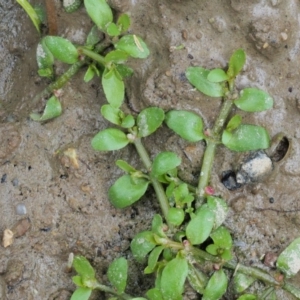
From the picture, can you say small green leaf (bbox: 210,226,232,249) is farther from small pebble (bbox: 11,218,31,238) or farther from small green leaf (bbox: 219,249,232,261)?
small pebble (bbox: 11,218,31,238)

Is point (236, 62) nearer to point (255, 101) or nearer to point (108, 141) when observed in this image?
point (255, 101)

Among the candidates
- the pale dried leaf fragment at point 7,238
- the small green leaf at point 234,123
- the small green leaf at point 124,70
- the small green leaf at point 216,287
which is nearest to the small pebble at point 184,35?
the small green leaf at point 124,70

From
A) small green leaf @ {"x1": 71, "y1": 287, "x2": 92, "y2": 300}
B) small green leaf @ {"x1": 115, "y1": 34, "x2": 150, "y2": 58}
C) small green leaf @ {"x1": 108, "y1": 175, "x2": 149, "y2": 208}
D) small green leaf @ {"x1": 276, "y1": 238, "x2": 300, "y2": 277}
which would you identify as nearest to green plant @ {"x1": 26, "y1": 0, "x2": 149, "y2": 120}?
small green leaf @ {"x1": 115, "y1": 34, "x2": 150, "y2": 58}

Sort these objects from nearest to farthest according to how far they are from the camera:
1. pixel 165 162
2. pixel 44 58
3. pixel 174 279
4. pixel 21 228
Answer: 1. pixel 174 279
2. pixel 165 162
3. pixel 21 228
4. pixel 44 58

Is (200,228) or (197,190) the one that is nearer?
(200,228)

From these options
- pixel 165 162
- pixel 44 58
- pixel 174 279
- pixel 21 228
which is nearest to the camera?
pixel 174 279

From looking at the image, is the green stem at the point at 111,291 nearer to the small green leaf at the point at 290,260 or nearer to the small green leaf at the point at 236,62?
the small green leaf at the point at 290,260

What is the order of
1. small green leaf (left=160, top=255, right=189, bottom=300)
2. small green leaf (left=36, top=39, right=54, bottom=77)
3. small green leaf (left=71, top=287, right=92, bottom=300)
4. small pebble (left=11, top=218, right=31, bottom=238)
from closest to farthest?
1. small green leaf (left=160, top=255, right=189, bottom=300)
2. small green leaf (left=71, top=287, right=92, bottom=300)
3. small pebble (left=11, top=218, right=31, bottom=238)
4. small green leaf (left=36, top=39, right=54, bottom=77)

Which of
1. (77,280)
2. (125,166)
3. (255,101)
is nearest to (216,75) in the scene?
(255,101)
